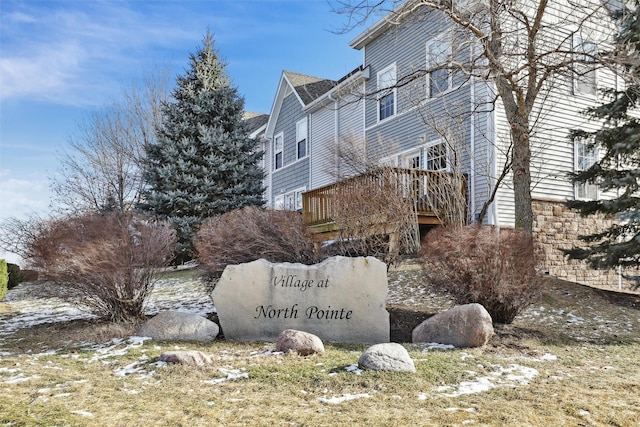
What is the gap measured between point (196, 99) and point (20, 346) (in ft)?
37.6

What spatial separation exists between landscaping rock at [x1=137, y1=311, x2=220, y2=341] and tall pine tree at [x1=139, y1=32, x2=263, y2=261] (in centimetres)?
844

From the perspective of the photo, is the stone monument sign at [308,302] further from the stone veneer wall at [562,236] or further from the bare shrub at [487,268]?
the stone veneer wall at [562,236]

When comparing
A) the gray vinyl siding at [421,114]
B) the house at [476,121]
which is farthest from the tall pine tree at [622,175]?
the gray vinyl siding at [421,114]

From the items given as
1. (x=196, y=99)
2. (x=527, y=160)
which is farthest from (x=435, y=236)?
(x=196, y=99)

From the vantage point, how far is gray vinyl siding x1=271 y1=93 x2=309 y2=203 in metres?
21.5

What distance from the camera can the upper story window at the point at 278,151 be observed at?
23797mm

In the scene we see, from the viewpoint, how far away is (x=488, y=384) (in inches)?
172

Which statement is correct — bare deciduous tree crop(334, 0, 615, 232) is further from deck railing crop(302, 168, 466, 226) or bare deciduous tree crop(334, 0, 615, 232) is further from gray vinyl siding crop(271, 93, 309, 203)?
gray vinyl siding crop(271, 93, 309, 203)

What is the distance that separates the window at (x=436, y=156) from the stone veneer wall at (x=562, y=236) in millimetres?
2565

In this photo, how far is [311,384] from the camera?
426cm

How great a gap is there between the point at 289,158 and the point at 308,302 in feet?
54.9

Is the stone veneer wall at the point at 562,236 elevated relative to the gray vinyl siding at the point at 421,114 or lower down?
lower down

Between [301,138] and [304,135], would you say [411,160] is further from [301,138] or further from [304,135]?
[301,138]

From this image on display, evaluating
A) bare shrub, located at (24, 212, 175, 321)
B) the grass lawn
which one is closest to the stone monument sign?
the grass lawn
